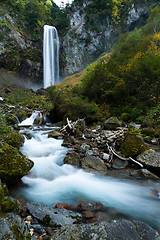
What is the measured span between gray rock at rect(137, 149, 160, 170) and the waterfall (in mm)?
39960

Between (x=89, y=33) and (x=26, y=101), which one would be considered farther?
(x=89, y=33)

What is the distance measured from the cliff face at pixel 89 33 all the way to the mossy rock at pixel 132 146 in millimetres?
44052

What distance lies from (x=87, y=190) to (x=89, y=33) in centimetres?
5293

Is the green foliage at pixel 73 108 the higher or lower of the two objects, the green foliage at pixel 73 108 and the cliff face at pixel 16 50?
the lower

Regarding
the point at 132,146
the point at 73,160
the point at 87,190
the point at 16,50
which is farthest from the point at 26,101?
the point at 16,50

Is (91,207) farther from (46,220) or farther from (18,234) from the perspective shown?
(18,234)

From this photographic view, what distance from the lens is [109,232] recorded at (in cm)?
197

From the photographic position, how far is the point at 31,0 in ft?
143

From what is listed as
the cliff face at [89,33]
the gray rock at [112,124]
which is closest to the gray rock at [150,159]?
the gray rock at [112,124]

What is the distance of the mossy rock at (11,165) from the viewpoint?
3597mm

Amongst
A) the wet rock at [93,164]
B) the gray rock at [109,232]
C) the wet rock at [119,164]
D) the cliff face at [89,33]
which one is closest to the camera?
the gray rock at [109,232]

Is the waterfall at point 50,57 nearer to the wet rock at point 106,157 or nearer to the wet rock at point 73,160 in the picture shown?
the wet rock at point 73,160

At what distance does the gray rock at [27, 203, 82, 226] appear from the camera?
8.71 ft

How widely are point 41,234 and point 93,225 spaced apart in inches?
39.5
